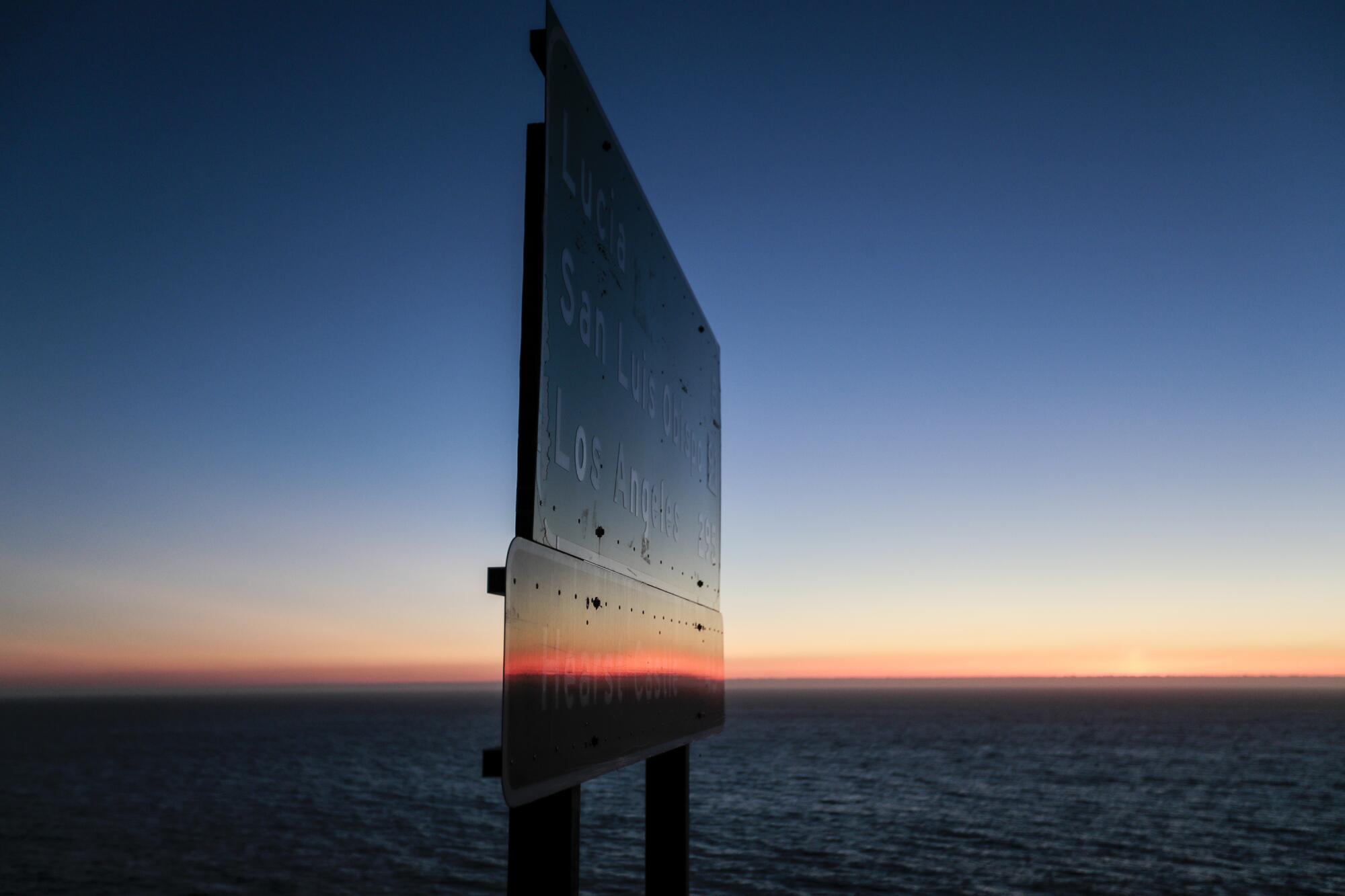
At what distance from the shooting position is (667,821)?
3.37 meters

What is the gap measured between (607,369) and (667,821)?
1.89m

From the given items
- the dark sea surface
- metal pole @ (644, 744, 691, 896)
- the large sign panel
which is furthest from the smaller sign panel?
the dark sea surface

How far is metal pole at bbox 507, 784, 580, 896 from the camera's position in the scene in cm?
187

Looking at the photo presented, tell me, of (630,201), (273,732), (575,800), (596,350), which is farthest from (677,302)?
(273,732)

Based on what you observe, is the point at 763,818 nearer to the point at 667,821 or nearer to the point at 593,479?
the point at 667,821

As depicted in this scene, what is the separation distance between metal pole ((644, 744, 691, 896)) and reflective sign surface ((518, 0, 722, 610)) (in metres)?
0.60

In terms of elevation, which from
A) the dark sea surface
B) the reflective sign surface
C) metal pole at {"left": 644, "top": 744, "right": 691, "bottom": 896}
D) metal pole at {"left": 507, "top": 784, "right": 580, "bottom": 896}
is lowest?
the dark sea surface

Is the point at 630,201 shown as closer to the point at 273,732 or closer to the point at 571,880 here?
the point at 571,880

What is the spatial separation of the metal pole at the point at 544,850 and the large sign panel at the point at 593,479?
12 centimetres

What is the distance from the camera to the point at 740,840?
149 feet

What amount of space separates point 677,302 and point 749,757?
87.7m

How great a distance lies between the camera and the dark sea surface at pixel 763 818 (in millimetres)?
39094

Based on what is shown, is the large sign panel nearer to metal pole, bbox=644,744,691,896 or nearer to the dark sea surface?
metal pole, bbox=644,744,691,896

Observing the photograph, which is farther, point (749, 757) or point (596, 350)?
point (749, 757)
